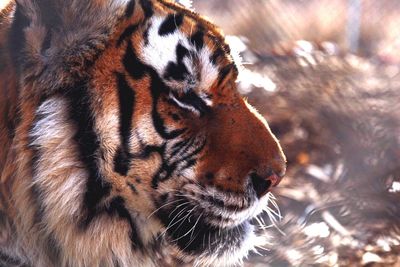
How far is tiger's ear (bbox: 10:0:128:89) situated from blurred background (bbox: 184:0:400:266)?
0.31 meters

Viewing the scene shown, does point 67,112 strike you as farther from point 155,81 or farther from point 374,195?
point 374,195

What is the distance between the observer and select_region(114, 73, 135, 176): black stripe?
4.13 feet

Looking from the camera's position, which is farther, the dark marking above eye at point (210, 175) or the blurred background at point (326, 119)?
the blurred background at point (326, 119)

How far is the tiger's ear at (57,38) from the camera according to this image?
1175mm

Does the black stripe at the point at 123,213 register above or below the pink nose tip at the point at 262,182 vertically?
below

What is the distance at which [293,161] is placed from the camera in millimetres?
2316

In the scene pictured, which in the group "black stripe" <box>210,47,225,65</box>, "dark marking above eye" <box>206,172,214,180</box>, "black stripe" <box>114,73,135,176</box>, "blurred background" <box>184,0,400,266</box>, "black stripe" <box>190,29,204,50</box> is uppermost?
"black stripe" <box>190,29,204,50</box>

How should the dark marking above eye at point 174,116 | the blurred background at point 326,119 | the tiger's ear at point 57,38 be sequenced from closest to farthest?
1. the tiger's ear at point 57,38
2. the dark marking above eye at point 174,116
3. the blurred background at point 326,119

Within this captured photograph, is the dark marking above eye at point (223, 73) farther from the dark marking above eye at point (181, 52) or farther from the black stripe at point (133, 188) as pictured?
the black stripe at point (133, 188)

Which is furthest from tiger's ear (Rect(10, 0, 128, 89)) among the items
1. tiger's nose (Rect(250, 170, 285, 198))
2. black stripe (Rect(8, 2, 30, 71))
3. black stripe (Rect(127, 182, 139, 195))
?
tiger's nose (Rect(250, 170, 285, 198))

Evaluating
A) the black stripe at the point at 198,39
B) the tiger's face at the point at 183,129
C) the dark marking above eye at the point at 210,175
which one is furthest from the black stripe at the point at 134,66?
the dark marking above eye at the point at 210,175

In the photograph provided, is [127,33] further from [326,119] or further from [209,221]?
[326,119]

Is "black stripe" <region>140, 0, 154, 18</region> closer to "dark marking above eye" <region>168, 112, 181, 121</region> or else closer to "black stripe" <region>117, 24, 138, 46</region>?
"black stripe" <region>117, 24, 138, 46</region>

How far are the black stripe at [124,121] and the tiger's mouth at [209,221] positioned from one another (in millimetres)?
108
